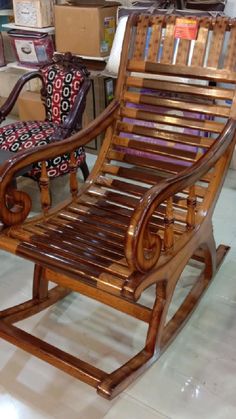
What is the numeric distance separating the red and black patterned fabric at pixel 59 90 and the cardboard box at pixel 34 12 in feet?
2.67

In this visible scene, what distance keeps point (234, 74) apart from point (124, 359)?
1.19 m

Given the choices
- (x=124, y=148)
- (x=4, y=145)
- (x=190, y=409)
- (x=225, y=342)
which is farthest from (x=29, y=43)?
(x=190, y=409)

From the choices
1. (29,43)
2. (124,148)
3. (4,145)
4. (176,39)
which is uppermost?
(176,39)

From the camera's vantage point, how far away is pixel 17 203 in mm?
1734

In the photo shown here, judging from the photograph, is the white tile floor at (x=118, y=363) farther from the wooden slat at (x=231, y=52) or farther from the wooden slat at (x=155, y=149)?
the wooden slat at (x=231, y=52)

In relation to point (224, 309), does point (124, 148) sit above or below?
above

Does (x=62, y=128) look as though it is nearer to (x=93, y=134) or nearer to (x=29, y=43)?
(x=93, y=134)

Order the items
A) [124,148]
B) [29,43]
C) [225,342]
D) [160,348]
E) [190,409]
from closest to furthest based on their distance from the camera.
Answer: [190,409] < [160,348] < [225,342] < [124,148] < [29,43]

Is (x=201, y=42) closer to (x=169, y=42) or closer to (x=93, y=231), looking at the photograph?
(x=169, y=42)

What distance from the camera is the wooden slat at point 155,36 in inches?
80.8

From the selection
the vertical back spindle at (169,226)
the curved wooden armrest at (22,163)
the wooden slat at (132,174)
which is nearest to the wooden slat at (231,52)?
the wooden slat at (132,174)

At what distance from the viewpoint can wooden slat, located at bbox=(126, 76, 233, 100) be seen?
6.39 ft

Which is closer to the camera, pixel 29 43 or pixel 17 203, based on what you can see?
pixel 17 203

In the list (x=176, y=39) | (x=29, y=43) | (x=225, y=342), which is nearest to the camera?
(x=225, y=342)
